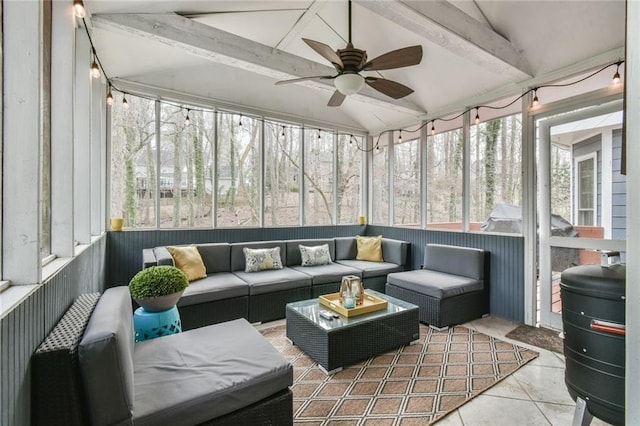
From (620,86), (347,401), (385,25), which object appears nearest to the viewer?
(347,401)

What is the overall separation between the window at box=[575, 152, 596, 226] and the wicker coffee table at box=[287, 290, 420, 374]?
2.09 metres

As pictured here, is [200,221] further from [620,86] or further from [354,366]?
[620,86]

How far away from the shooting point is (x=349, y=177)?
19.8ft

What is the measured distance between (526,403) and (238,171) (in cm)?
427

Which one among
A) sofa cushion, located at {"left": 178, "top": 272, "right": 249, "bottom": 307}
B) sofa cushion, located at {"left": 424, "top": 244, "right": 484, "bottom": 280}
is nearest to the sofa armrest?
sofa cushion, located at {"left": 424, "top": 244, "right": 484, "bottom": 280}

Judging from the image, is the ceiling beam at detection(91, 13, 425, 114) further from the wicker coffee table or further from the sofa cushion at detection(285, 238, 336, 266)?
the wicker coffee table

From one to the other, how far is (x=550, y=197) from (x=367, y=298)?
2.42 meters

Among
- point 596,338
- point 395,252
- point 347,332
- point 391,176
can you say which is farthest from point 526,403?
point 391,176

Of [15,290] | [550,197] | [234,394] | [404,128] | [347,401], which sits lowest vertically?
[347,401]

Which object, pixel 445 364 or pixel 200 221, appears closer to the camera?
pixel 445 364

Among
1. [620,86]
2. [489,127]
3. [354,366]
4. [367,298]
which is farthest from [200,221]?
[620,86]

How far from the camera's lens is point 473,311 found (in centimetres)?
373

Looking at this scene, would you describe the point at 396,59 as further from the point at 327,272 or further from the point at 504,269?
the point at 504,269

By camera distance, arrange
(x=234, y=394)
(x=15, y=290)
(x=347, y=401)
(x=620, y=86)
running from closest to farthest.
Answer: (x=15, y=290), (x=234, y=394), (x=347, y=401), (x=620, y=86)
